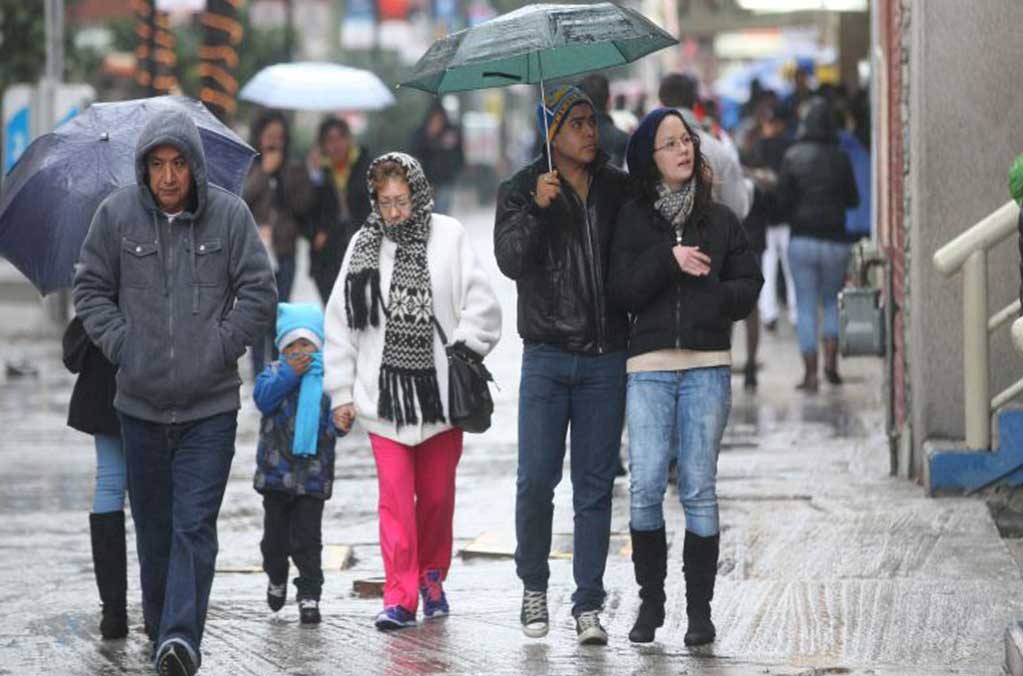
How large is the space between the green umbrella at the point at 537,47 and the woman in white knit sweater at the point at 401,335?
0.46 metres

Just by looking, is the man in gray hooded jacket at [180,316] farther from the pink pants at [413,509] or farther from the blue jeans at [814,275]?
the blue jeans at [814,275]

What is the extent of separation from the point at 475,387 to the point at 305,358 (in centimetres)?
70

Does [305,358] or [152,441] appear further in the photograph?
[305,358]

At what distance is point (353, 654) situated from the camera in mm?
8453

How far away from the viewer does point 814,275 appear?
658 inches

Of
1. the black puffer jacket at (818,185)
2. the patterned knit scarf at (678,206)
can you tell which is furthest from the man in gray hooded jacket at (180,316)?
the black puffer jacket at (818,185)

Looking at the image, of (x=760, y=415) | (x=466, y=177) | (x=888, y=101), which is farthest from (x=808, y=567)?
(x=466, y=177)

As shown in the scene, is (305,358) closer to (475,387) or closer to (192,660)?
(475,387)

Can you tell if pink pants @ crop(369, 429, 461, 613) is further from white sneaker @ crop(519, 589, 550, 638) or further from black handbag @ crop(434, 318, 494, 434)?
white sneaker @ crop(519, 589, 550, 638)

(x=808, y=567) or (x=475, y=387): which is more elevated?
(x=475, y=387)

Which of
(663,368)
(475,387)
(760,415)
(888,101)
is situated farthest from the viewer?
(760,415)

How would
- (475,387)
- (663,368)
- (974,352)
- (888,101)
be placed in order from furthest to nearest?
1. (888,101)
2. (974,352)
3. (475,387)
4. (663,368)

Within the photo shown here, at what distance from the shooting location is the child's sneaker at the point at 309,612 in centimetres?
905

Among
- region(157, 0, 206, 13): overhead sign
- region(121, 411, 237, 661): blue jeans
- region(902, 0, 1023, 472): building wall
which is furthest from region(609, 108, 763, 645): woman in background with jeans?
region(157, 0, 206, 13): overhead sign
